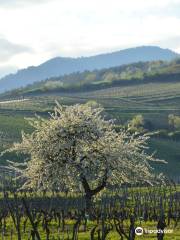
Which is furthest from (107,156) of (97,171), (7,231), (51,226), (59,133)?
(7,231)

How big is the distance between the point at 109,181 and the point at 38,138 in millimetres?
7964

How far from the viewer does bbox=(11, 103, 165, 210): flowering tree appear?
5119 cm

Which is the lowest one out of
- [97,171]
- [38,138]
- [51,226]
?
[51,226]

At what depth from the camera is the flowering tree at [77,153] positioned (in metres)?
51.2

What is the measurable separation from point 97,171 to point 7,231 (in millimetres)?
9982

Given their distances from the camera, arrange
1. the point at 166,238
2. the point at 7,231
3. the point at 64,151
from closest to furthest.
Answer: the point at 166,238 → the point at 7,231 → the point at 64,151

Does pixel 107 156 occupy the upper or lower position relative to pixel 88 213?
upper

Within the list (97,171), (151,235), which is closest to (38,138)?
(97,171)

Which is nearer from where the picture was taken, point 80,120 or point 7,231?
point 7,231

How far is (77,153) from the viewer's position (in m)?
51.4

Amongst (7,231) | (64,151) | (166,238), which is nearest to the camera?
(166,238)

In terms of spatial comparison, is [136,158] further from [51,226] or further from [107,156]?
[51,226]

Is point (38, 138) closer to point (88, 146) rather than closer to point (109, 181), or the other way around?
point (88, 146)

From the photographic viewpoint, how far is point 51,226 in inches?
1982
